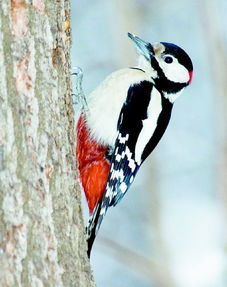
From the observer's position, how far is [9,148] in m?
2.49

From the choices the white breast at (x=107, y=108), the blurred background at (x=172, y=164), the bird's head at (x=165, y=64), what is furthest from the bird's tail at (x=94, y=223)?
the blurred background at (x=172, y=164)

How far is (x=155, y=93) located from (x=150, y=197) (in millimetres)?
2474

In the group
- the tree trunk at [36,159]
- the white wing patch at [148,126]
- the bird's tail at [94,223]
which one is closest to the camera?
the tree trunk at [36,159]

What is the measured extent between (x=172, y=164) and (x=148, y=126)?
4.06m

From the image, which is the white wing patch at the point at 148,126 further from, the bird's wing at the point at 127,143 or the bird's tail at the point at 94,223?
the bird's tail at the point at 94,223

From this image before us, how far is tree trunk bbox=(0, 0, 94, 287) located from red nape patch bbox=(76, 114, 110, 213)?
92 cm

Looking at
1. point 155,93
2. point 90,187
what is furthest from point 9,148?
point 155,93

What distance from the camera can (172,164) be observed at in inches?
311

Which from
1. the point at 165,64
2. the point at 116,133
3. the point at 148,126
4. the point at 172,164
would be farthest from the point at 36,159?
the point at 172,164

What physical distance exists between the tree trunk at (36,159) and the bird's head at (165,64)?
131cm

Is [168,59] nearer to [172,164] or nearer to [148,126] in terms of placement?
[148,126]

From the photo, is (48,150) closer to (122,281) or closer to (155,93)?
(155,93)

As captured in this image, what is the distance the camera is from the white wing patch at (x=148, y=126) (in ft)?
12.7

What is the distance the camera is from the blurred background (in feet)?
19.9
